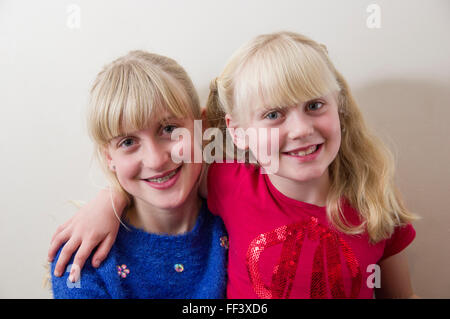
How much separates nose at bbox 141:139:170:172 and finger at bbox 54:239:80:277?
10.9 inches

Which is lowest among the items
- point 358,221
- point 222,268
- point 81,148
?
point 222,268

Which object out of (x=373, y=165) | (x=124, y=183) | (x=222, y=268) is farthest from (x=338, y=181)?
(x=124, y=183)

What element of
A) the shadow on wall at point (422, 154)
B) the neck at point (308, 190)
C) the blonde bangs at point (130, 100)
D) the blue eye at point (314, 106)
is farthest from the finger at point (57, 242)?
the shadow on wall at point (422, 154)

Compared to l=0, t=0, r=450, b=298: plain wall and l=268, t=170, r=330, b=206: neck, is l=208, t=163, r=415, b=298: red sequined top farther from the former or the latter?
l=0, t=0, r=450, b=298: plain wall

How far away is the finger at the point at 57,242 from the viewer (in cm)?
94

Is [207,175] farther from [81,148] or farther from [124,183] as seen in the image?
[81,148]

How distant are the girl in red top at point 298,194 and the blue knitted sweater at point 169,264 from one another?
0.15 feet

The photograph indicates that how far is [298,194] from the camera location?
949 mm

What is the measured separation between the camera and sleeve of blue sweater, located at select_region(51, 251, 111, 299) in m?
0.90

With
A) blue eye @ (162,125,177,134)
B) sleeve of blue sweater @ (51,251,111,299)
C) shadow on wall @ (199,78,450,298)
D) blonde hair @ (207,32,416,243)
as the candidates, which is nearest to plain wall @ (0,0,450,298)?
shadow on wall @ (199,78,450,298)

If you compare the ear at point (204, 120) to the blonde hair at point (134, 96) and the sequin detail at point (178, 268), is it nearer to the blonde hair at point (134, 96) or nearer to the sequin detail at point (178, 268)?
the blonde hair at point (134, 96)

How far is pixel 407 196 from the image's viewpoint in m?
1.09
